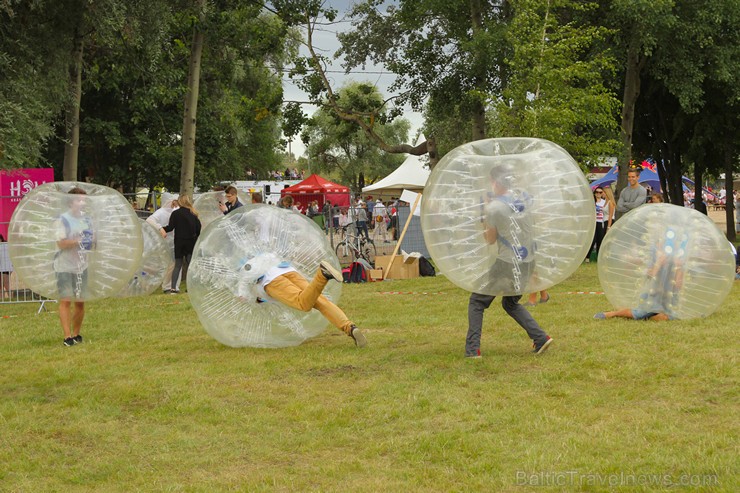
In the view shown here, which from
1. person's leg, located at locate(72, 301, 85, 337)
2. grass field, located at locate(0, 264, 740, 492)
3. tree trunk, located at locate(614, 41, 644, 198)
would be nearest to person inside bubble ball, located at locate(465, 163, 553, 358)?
grass field, located at locate(0, 264, 740, 492)

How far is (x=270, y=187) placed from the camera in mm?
43812

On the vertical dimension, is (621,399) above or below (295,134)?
below

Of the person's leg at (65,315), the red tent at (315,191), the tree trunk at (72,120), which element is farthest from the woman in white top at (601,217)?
the red tent at (315,191)

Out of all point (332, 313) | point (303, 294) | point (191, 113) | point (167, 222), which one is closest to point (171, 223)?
point (167, 222)

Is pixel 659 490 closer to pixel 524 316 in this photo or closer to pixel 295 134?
pixel 524 316

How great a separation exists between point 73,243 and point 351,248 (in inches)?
446

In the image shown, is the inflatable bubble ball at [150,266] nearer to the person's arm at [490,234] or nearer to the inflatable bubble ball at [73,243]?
the inflatable bubble ball at [73,243]

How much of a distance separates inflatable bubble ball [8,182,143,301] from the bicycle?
423 inches

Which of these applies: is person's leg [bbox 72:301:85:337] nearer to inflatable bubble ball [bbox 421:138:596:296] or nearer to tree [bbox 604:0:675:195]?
inflatable bubble ball [bbox 421:138:596:296]

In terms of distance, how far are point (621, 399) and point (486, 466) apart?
1.81 meters

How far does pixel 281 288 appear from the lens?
8688 mm

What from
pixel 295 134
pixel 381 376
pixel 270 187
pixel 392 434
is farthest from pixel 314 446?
pixel 270 187

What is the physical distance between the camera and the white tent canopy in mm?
42250

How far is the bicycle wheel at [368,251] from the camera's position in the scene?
2017 centimetres
